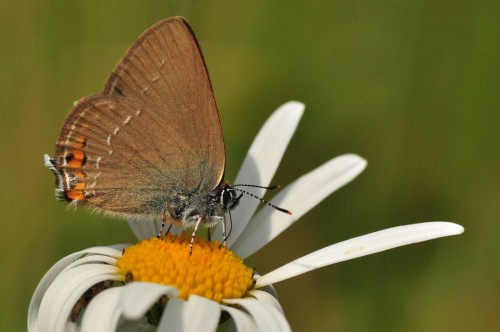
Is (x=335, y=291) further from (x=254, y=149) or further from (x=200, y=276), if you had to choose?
(x=200, y=276)

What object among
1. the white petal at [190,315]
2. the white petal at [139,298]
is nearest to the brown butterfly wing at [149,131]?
the white petal at [190,315]

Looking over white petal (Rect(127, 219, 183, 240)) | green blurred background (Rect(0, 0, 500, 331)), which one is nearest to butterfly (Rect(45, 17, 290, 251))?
white petal (Rect(127, 219, 183, 240))

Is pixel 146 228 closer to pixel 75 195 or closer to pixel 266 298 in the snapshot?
pixel 75 195

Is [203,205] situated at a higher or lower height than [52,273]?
higher

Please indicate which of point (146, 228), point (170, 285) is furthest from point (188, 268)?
point (146, 228)

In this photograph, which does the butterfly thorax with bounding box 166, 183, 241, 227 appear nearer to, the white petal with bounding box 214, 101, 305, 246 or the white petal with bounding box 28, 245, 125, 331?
the white petal with bounding box 28, 245, 125, 331

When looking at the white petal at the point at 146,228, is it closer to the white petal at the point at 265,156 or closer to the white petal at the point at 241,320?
the white petal at the point at 265,156
